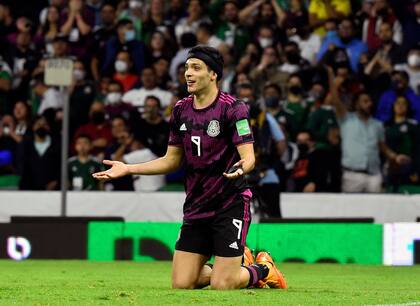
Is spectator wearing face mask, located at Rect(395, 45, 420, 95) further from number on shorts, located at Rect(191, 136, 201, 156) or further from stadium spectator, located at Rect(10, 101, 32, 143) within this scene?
number on shorts, located at Rect(191, 136, 201, 156)

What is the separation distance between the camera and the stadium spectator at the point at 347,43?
19.2m

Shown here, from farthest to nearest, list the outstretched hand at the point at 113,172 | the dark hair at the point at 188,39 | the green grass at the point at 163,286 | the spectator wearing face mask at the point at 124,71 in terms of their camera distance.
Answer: the dark hair at the point at 188,39, the spectator wearing face mask at the point at 124,71, the outstretched hand at the point at 113,172, the green grass at the point at 163,286

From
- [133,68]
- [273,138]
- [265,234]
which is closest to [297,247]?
[265,234]

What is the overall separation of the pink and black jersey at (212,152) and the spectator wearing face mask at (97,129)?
8.92m

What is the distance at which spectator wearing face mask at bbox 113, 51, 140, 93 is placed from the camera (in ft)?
63.9

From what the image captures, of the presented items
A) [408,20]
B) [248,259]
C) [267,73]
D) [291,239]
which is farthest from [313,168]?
[248,259]

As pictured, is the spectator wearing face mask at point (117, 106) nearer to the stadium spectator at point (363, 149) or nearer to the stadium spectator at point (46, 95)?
the stadium spectator at point (46, 95)

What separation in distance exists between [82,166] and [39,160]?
0.68 metres

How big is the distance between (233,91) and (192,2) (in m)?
2.39

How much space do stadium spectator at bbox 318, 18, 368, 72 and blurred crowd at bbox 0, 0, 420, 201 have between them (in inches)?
0.9

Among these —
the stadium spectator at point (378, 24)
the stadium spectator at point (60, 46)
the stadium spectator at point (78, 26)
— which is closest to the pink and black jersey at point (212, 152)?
the stadium spectator at point (378, 24)

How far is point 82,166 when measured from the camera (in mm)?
18312

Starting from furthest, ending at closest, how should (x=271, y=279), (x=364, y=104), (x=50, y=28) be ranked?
(x=50, y=28)
(x=364, y=104)
(x=271, y=279)

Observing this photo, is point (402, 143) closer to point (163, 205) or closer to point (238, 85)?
point (238, 85)
